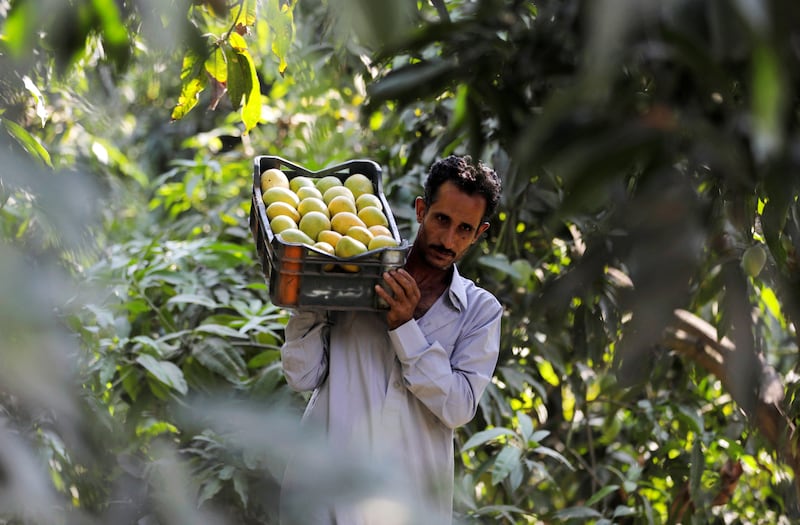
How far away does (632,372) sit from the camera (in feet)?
2.13

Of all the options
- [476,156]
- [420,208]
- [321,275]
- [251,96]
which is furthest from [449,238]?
[476,156]

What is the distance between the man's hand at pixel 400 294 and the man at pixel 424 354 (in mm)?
56

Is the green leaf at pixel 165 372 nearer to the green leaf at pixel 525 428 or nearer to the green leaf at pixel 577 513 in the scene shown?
the green leaf at pixel 525 428

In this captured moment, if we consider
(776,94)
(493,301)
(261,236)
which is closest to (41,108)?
(261,236)

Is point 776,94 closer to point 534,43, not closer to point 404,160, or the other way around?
point 534,43

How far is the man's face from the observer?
6.13ft

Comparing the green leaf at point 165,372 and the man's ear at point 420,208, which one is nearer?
the man's ear at point 420,208

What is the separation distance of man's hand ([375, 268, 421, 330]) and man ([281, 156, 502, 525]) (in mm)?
56

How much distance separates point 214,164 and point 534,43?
102 inches

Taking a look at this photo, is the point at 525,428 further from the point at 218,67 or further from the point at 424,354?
the point at 218,67

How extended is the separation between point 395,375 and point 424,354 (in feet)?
0.33

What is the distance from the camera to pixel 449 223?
1.87 metres

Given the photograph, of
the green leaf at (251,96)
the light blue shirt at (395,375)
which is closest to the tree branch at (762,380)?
the light blue shirt at (395,375)

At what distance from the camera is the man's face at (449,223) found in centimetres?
187
